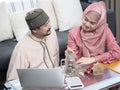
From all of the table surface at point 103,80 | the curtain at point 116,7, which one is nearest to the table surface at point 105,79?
the table surface at point 103,80

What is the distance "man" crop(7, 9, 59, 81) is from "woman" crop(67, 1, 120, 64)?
221mm

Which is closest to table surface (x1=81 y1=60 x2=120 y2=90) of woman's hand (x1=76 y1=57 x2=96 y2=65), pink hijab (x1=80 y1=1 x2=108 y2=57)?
woman's hand (x1=76 y1=57 x2=96 y2=65)

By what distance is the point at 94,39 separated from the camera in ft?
6.89

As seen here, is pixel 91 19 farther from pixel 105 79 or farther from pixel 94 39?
pixel 105 79

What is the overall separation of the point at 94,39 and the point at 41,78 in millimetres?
734

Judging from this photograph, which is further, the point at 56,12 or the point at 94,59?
the point at 56,12

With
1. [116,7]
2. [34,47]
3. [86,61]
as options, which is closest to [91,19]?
[86,61]

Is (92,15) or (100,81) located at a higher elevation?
(92,15)

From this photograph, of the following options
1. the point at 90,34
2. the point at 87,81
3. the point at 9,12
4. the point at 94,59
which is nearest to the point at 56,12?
the point at 9,12

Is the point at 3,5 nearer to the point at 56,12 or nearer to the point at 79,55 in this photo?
the point at 56,12

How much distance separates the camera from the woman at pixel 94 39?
1.96 meters

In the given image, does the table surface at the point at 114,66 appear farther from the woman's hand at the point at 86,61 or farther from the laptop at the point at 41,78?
the laptop at the point at 41,78

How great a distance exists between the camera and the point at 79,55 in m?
2.12

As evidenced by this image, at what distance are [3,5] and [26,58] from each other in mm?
1263
